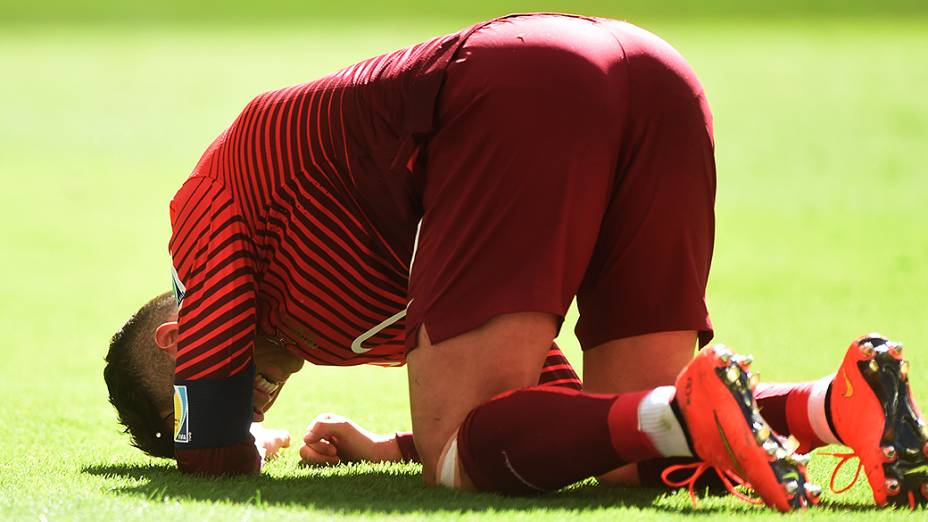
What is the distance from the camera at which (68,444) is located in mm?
3193

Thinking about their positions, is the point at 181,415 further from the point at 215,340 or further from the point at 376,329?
the point at 376,329

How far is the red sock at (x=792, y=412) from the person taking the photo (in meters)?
2.42

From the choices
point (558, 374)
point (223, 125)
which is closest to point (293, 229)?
point (558, 374)

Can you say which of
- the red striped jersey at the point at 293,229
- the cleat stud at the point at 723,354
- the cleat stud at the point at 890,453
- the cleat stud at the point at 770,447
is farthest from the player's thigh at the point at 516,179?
the cleat stud at the point at 890,453

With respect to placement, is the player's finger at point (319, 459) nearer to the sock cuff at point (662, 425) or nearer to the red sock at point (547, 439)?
the red sock at point (547, 439)

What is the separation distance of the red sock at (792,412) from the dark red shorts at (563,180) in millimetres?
213

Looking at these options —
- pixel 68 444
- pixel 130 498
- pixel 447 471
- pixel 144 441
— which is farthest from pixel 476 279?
pixel 68 444

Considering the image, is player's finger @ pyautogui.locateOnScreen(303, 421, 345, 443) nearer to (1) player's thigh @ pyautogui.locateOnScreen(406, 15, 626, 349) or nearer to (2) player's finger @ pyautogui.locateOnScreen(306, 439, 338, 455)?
(2) player's finger @ pyautogui.locateOnScreen(306, 439, 338, 455)

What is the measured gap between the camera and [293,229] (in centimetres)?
269

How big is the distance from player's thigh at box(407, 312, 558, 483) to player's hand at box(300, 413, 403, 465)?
620mm

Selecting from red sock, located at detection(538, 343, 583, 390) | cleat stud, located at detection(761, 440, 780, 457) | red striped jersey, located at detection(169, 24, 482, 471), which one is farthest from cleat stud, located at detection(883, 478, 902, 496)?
red striped jersey, located at detection(169, 24, 482, 471)

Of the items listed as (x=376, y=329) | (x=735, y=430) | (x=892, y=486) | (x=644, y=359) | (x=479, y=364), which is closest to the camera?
(x=735, y=430)

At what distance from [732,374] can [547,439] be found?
340 mm

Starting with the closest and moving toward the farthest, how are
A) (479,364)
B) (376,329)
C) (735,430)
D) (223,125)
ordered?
(735,430)
(479,364)
(376,329)
(223,125)
